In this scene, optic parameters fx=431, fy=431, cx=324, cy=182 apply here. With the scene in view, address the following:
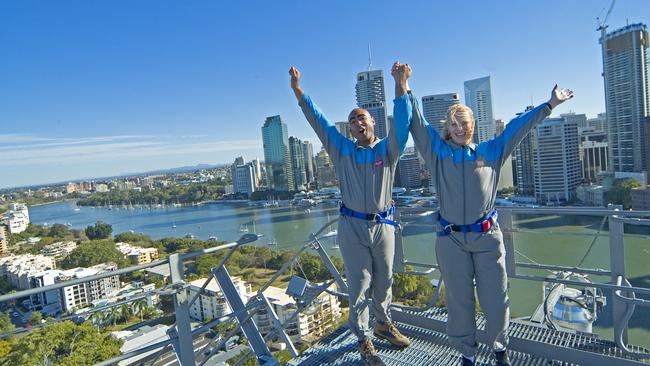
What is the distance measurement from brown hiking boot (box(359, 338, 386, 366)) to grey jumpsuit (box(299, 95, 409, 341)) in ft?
0.06

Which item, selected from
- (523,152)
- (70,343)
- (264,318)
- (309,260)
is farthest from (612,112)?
(70,343)

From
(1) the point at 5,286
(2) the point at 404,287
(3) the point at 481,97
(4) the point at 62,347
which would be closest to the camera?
(4) the point at 62,347

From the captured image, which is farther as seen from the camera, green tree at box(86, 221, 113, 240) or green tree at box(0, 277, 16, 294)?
green tree at box(86, 221, 113, 240)

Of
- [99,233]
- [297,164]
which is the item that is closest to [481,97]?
[297,164]

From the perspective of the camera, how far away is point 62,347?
718 cm

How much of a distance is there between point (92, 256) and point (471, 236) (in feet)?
63.9

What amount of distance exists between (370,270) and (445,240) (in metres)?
0.27

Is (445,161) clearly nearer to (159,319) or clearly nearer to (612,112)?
(159,319)

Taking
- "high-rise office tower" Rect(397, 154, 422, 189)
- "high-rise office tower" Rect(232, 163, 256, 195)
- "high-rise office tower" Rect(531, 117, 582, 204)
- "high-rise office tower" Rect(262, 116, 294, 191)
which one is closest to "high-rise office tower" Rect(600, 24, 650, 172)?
"high-rise office tower" Rect(531, 117, 582, 204)

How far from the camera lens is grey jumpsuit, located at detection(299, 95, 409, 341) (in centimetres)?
125

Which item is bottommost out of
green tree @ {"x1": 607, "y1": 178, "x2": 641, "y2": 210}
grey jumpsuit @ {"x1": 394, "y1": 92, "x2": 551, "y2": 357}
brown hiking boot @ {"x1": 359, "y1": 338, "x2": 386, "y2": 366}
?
green tree @ {"x1": 607, "y1": 178, "x2": 641, "y2": 210}

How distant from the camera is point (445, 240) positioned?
1.13 meters

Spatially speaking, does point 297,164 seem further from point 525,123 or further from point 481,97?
point 525,123

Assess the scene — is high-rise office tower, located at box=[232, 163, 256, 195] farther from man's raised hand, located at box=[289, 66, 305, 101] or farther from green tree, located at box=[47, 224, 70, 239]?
man's raised hand, located at box=[289, 66, 305, 101]
